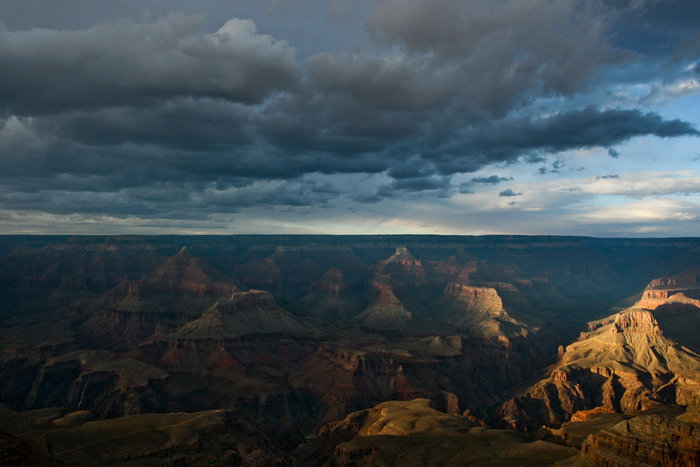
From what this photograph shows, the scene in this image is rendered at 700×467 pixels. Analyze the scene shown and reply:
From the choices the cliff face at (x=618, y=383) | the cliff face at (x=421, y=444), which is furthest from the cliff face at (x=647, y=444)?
the cliff face at (x=618, y=383)

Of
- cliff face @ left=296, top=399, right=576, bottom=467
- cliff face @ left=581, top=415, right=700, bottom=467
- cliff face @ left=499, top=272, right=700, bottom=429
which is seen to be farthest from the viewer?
cliff face @ left=499, top=272, right=700, bottom=429

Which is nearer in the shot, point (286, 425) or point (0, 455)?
point (0, 455)

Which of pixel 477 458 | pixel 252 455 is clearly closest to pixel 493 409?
pixel 477 458

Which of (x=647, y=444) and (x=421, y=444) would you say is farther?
(x=421, y=444)

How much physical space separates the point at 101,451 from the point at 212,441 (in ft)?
73.6

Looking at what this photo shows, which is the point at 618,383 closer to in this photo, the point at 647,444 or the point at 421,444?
the point at 421,444

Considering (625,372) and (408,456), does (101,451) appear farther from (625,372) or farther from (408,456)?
(625,372)

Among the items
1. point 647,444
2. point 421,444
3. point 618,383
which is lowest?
point 618,383

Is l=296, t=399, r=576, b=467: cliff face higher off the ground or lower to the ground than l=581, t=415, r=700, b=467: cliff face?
lower

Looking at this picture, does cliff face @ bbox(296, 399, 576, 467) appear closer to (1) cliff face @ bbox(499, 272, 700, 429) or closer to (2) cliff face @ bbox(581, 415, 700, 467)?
(2) cliff face @ bbox(581, 415, 700, 467)

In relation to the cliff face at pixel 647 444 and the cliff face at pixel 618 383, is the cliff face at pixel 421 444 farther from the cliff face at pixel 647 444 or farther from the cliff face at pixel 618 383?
the cliff face at pixel 618 383

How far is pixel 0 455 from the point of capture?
60.7 m

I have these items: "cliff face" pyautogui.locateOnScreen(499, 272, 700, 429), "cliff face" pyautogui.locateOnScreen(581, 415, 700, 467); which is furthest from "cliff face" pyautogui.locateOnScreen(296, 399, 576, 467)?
"cliff face" pyautogui.locateOnScreen(499, 272, 700, 429)

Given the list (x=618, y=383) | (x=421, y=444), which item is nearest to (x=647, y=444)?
(x=421, y=444)
